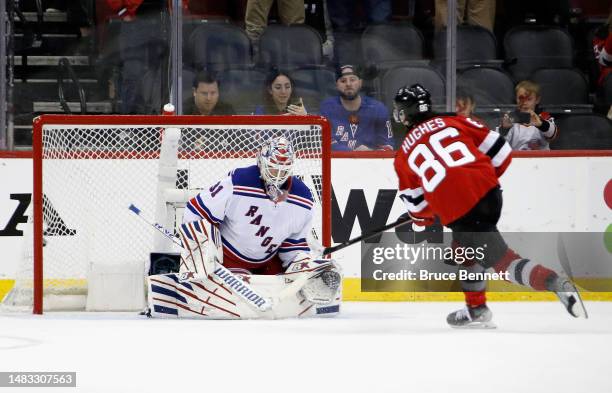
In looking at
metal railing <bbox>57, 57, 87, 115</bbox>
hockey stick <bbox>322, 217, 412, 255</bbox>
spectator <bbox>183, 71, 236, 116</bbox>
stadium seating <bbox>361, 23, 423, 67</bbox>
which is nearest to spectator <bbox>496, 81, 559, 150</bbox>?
stadium seating <bbox>361, 23, 423, 67</bbox>

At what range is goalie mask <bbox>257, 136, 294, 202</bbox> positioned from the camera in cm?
534

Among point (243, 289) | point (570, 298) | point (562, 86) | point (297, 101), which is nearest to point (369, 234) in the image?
point (243, 289)

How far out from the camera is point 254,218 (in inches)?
219

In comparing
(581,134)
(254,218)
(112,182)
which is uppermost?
(581,134)

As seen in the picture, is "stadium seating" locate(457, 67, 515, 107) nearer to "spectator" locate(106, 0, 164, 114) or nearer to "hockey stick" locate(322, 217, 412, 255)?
"hockey stick" locate(322, 217, 412, 255)

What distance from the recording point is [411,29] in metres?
6.61

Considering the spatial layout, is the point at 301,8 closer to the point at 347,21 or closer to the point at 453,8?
the point at 347,21

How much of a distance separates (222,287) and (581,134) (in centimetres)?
237

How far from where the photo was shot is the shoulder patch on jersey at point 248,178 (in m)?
5.48

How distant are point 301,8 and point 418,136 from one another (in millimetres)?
1866

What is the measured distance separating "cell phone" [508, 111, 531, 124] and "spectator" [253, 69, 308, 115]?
1117 millimetres

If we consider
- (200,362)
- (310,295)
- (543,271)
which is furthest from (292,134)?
(200,362)

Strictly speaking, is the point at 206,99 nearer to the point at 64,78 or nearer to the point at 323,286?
the point at 64,78

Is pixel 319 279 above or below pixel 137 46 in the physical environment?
below
